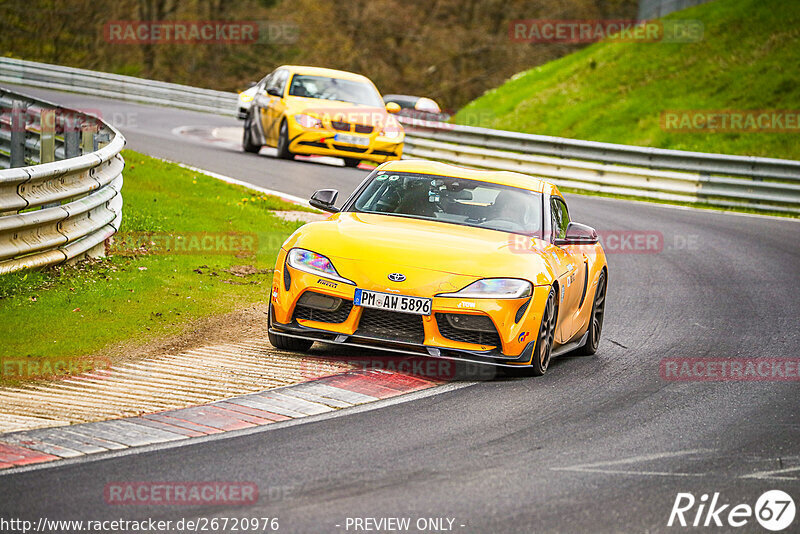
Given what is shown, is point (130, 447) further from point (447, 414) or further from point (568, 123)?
point (568, 123)

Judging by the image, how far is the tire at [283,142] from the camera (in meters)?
22.2

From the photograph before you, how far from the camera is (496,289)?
8078 mm

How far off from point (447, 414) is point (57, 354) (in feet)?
9.10

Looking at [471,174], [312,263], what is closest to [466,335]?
[312,263]

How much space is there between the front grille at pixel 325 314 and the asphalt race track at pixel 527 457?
38.2 inches

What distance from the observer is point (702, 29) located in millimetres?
32250

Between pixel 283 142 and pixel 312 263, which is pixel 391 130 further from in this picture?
pixel 312 263

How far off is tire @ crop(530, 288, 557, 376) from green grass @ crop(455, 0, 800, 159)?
60.5 ft

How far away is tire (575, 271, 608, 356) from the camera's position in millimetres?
9922

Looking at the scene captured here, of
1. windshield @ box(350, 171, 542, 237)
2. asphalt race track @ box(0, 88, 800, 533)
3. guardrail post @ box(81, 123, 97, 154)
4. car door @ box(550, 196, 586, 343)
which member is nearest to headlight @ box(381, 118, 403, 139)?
guardrail post @ box(81, 123, 97, 154)

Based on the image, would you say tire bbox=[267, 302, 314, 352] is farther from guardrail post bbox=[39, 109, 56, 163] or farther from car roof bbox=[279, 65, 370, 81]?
car roof bbox=[279, 65, 370, 81]

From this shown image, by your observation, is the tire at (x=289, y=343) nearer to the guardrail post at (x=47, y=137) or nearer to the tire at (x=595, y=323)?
the tire at (x=595, y=323)

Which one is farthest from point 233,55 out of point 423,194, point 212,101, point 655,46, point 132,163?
point 423,194

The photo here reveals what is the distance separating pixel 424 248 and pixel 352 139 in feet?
45.9
